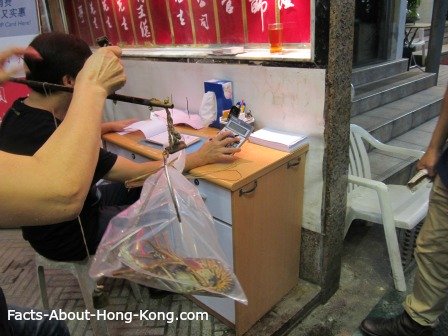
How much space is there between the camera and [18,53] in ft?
4.24

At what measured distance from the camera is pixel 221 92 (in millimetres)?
2316

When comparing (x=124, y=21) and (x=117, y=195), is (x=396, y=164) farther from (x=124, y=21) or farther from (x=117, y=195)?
(x=124, y=21)

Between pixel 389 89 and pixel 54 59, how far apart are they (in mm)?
4430

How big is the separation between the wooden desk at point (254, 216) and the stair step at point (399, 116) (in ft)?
6.84

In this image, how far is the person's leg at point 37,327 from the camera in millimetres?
1317

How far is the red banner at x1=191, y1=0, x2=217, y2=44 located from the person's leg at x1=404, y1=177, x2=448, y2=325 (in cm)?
177

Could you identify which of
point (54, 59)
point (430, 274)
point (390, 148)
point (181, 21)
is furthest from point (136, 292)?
point (390, 148)

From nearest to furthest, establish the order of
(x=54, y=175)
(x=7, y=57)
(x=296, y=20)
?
(x=54, y=175), (x=7, y=57), (x=296, y=20)

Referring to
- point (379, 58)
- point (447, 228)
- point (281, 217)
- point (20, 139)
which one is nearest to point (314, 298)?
point (281, 217)

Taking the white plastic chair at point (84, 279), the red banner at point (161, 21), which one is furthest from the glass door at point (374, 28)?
the white plastic chair at point (84, 279)

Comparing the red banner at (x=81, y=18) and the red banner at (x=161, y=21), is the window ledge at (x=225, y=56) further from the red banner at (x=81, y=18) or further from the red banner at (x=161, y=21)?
the red banner at (x=81, y=18)

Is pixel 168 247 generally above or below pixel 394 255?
Answer: above

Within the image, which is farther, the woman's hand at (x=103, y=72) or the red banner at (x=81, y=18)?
the red banner at (x=81, y=18)

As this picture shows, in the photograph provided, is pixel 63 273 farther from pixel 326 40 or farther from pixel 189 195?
pixel 326 40
